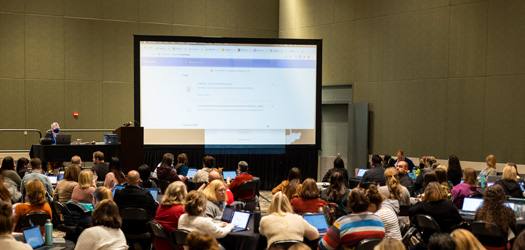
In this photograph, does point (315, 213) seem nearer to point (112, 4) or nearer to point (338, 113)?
point (338, 113)

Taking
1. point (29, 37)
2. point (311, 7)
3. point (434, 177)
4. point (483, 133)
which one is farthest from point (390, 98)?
point (29, 37)

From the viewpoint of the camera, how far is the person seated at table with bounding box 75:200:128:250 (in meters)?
4.52

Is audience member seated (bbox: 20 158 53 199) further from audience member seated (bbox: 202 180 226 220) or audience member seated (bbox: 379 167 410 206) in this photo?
audience member seated (bbox: 379 167 410 206)

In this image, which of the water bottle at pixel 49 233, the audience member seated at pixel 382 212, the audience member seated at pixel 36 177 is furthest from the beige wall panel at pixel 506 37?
the water bottle at pixel 49 233

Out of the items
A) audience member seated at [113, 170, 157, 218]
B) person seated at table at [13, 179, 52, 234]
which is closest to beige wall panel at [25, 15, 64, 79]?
audience member seated at [113, 170, 157, 218]

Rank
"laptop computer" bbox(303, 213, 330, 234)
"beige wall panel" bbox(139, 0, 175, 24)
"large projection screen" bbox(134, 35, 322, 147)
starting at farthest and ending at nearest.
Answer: "beige wall panel" bbox(139, 0, 175, 24) → "large projection screen" bbox(134, 35, 322, 147) → "laptop computer" bbox(303, 213, 330, 234)

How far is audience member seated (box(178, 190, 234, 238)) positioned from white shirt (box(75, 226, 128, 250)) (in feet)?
2.77

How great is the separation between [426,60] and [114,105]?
8.34 metres

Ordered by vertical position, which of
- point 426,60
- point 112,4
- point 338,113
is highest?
point 112,4

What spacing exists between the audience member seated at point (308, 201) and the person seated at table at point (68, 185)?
10.2ft

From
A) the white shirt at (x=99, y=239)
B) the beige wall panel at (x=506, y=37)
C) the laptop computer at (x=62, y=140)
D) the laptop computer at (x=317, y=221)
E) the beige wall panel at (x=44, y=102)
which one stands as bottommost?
the laptop computer at (x=317, y=221)

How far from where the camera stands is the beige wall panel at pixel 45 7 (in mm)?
15047

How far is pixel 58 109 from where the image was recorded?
603 inches

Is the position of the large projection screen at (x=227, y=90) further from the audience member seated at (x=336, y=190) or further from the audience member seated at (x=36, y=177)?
the audience member seated at (x=336, y=190)
